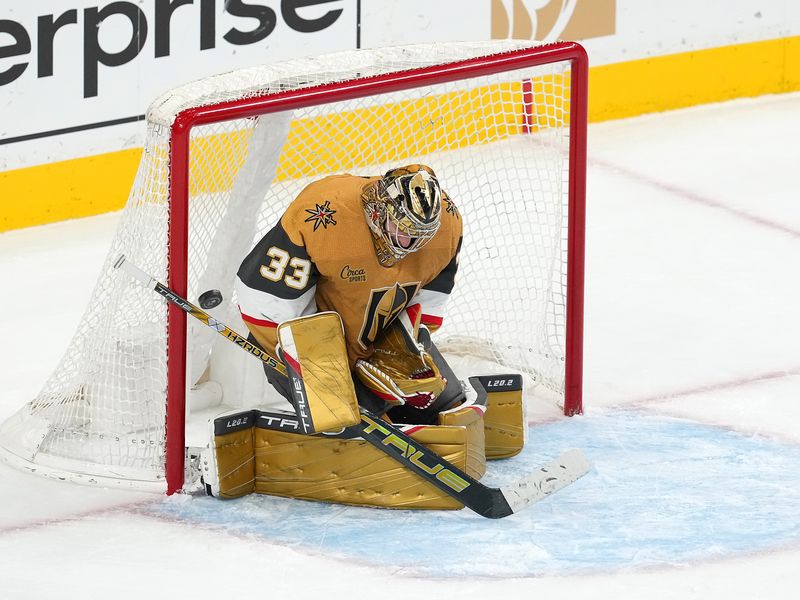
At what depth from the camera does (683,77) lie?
7203 mm

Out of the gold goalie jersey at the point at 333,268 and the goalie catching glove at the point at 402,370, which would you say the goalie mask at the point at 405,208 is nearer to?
the gold goalie jersey at the point at 333,268

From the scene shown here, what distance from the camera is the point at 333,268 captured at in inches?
154

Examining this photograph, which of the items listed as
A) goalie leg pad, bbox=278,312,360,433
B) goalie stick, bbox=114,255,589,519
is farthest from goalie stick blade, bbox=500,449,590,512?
goalie leg pad, bbox=278,312,360,433

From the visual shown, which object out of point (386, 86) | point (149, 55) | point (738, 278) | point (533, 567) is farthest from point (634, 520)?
point (149, 55)

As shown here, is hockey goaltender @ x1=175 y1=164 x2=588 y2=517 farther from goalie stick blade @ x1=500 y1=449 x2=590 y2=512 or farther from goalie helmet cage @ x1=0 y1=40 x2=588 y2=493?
goalie helmet cage @ x1=0 y1=40 x2=588 y2=493

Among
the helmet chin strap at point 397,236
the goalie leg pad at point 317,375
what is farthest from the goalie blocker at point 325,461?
the helmet chin strap at point 397,236

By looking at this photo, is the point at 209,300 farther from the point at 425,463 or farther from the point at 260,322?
the point at 425,463

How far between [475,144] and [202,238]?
99cm

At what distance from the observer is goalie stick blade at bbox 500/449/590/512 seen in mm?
4016

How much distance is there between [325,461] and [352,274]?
0.44 metres

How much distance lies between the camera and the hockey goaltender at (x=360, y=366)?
3869 mm

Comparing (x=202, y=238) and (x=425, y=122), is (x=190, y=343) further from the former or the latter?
(x=425, y=122)

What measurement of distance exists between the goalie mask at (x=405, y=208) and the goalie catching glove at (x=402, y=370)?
1.06ft

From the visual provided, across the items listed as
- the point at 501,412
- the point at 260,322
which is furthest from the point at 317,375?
the point at 501,412
